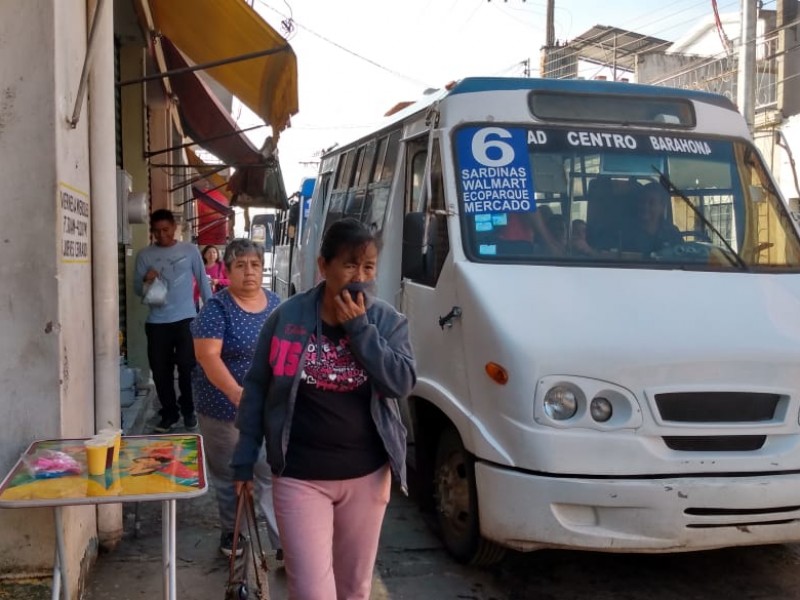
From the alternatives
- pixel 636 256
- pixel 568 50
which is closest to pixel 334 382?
pixel 636 256

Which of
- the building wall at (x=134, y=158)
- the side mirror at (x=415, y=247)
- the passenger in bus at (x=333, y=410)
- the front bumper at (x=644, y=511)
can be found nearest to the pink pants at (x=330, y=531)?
the passenger in bus at (x=333, y=410)

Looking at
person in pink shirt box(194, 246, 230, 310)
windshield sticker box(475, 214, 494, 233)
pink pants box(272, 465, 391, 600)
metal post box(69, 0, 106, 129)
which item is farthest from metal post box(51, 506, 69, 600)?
person in pink shirt box(194, 246, 230, 310)

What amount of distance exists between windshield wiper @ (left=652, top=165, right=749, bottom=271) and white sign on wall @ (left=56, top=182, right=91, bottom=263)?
312 cm

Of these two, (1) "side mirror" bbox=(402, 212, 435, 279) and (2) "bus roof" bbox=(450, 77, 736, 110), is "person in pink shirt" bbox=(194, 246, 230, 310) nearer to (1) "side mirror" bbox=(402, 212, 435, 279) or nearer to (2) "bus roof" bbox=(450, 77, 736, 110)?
(1) "side mirror" bbox=(402, 212, 435, 279)

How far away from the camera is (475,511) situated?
4.01m

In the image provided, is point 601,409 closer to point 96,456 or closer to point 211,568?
point 96,456

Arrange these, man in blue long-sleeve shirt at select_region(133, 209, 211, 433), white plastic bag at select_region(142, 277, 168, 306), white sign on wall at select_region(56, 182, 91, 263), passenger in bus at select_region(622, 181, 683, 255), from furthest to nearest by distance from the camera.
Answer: man in blue long-sleeve shirt at select_region(133, 209, 211, 433) → white plastic bag at select_region(142, 277, 168, 306) → passenger in bus at select_region(622, 181, 683, 255) → white sign on wall at select_region(56, 182, 91, 263)

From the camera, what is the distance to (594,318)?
3734 millimetres

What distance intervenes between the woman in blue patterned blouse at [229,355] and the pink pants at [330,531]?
117 cm

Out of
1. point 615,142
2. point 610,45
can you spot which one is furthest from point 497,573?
point 610,45

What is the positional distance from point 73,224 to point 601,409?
8.27 ft

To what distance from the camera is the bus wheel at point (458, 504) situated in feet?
13.2

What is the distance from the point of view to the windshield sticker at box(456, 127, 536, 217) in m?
4.34

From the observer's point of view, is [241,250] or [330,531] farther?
[241,250]
